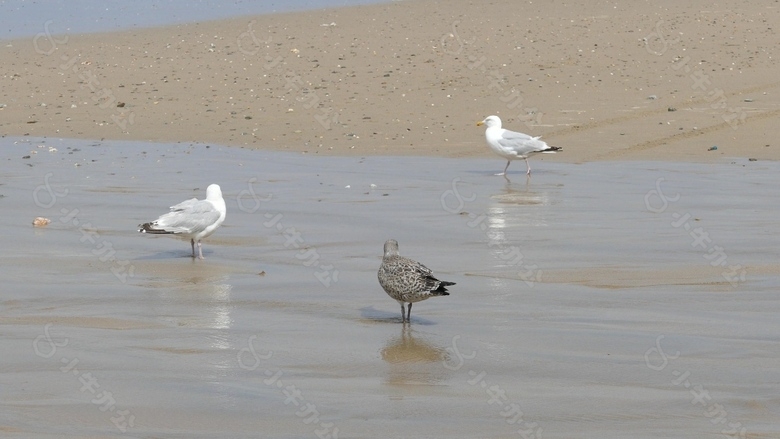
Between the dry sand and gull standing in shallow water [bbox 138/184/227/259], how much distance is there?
528cm

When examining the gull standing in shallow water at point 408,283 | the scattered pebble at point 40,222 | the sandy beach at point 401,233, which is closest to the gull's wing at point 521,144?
the sandy beach at point 401,233

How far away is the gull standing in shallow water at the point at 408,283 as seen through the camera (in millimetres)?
6930

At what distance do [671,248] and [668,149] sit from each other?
5371 mm

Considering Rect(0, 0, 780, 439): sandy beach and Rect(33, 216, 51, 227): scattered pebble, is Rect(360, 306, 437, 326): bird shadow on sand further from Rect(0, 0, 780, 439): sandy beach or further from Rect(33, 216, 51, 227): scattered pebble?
Rect(33, 216, 51, 227): scattered pebble

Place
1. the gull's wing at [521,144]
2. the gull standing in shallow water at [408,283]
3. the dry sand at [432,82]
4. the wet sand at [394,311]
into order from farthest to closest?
the dry sand at [432,82], the gull's wing at [521,144], the gull standing in shallow water at [408,283], the wet sand at [394,311]

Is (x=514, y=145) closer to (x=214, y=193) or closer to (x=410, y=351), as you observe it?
(x=214, y=193)

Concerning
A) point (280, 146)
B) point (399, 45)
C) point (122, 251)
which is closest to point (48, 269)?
point (122, 251)

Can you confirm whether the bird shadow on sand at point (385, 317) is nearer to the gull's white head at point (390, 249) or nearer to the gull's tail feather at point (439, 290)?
the gull's tail feather at point (439, 290)

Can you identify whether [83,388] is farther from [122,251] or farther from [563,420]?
[122,251]

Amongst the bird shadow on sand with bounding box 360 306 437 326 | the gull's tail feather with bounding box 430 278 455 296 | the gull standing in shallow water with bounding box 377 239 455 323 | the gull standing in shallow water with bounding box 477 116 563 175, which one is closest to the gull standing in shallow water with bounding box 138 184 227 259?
the bird shadow on sand with bounding box 360 306 437 326

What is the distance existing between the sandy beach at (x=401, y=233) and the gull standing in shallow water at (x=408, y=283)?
0.19 metres

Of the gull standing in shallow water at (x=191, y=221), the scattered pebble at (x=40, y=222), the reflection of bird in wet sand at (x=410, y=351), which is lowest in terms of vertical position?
the reflection of bird in wet sand at (x=410, y=351)

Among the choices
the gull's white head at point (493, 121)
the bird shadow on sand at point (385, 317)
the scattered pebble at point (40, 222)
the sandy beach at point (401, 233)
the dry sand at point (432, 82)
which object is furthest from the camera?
the dry sand at point (432, 82)

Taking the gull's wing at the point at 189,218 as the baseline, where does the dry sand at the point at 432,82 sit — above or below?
above
